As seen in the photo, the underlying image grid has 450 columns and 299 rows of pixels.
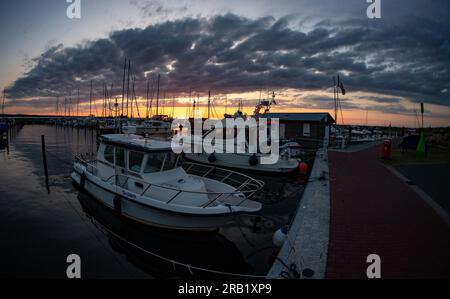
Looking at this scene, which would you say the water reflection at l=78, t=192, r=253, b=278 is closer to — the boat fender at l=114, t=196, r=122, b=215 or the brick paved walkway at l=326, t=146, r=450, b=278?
the boat fender at l=114, t=196, r=122, b=215

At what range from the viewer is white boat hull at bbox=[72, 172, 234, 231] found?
7.98 m

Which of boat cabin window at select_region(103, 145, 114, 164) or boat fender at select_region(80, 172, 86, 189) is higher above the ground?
boat cabin window at select_region(103, 145, 114, 164)

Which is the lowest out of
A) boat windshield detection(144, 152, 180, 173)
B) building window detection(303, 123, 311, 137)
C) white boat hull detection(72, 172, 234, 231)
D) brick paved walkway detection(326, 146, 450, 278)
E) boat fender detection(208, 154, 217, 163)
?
white boat hull detection(72, 172, 234, 231)

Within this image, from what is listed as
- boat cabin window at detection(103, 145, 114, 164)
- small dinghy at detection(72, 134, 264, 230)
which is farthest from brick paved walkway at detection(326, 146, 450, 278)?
boat cabin window at detection(103, 145, 114, 164)

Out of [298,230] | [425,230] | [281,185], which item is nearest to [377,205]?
[425,230]

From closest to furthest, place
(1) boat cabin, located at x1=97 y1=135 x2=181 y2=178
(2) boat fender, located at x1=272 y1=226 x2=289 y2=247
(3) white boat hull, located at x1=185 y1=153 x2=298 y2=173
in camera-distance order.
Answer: (2) boat fender, located at x1=272 y1=226 x2=289 y2=247, (1) boat cabin, located at x1=97 y1=135 x2=181 y2=178, (3) white boat hull, located at x1=185 y1=153 x2=298 y2=173

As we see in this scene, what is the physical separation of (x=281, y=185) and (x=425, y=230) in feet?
30.1

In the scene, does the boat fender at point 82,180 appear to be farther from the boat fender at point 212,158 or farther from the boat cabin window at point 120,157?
the boat fender at point 212,158

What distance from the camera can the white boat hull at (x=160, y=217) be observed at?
26.2 ft

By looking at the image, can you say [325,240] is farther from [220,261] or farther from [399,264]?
[220,261]

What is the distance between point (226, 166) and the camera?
19.0m

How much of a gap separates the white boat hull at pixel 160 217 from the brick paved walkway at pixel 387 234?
3433mm

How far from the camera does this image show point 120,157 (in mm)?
9812

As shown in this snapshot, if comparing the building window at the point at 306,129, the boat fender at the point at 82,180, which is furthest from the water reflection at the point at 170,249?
the building window at the point at 306,129
